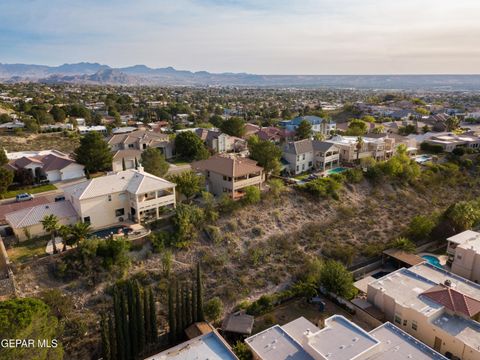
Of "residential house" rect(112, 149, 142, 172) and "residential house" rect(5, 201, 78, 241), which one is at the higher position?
"residential house" rect(112, 149, 142, 172)

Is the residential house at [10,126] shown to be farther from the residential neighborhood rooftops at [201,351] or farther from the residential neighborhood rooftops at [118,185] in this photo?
the residential neighborhood rooftops at [201,351]

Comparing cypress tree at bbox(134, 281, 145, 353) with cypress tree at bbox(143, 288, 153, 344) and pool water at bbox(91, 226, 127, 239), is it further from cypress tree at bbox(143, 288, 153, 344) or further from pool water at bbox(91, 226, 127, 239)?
pool water at bbox(91, 226, 127, 239)

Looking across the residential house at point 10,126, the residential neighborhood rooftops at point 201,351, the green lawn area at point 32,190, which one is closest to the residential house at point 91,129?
the residential house at point 10,126

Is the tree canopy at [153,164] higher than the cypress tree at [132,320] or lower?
higher

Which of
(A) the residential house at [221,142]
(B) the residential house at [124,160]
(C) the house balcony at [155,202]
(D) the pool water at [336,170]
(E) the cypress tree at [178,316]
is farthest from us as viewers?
(A) the residential house at [221,142]

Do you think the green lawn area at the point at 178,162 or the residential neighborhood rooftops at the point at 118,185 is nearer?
the residential neighborhood rooftops at the point at 118,185

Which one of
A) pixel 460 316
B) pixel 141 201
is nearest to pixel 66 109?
pixel 141 201

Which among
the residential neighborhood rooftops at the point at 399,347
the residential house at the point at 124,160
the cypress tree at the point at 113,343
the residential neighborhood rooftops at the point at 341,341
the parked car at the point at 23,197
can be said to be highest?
the residential house at the point at 124,160

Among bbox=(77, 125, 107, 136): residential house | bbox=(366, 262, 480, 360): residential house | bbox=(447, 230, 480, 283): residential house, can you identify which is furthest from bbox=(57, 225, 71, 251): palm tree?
bbox=(77, 125, 107, 136): residential house

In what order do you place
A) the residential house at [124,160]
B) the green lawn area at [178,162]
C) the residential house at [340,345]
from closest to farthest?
the residential house at [340,345] < the residential house at [124,160] < the green lawn area at [178,162]
